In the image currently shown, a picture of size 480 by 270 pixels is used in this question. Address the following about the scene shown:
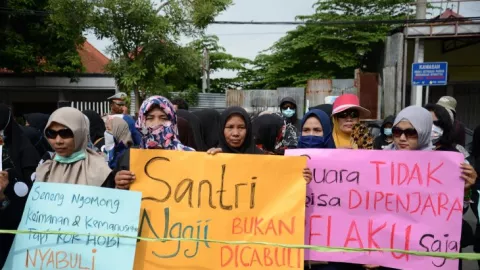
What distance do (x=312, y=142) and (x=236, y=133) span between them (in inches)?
21.2

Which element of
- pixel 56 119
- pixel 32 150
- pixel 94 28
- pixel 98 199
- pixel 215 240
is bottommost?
pixel 215 240

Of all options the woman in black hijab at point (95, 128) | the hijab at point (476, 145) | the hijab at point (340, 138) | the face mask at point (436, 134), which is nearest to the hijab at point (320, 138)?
the hijab at point (340, 138)

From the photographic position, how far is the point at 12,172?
2701mm

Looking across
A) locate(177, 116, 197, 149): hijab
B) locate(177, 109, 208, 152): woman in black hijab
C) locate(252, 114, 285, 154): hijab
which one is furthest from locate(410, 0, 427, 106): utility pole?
locate(177, 116, 197, 149): hijab

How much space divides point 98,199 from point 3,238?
34.2 inches

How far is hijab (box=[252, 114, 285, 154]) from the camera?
4.35m

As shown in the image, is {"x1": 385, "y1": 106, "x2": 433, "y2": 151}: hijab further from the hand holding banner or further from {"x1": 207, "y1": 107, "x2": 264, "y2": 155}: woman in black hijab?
the hand holding banner

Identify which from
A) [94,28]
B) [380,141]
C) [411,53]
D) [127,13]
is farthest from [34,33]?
[380,141]

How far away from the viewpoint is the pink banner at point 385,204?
2369 mm

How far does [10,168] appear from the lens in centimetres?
270

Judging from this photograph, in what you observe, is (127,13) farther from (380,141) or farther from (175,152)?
(175,152)

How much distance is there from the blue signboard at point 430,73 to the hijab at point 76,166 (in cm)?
911

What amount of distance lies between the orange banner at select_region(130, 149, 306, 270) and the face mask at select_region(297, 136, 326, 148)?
1.68 feet

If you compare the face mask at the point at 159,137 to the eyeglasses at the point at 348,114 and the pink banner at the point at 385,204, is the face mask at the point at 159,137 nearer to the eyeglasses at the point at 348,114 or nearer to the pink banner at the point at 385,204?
the pink banner at the point at 385,204
